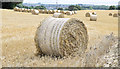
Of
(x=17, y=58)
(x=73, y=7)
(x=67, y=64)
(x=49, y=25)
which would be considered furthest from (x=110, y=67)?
(x=73, y=7)

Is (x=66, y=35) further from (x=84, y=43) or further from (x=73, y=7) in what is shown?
(x=73, y=7)

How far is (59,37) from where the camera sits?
6344 mm

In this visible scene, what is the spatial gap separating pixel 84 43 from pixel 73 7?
4985 centimetres

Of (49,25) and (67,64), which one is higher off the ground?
(49,25)

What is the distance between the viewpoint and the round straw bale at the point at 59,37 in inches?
251

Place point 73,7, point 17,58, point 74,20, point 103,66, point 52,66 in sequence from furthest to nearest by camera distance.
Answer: point 73,7, point 74,20, point 17,58, point 103,66, point 52,66

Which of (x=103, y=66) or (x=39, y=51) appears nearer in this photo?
(x=103, y=66)

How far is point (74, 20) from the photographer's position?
275 inches

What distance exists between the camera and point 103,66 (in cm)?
580

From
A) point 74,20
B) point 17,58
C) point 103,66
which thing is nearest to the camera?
point 103,66

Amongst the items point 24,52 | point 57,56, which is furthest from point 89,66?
point 24,52

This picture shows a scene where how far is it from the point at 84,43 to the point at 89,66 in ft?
6.52

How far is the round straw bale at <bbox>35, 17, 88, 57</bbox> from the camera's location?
6387 millimetres

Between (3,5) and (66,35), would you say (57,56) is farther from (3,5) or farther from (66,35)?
(3,5)
